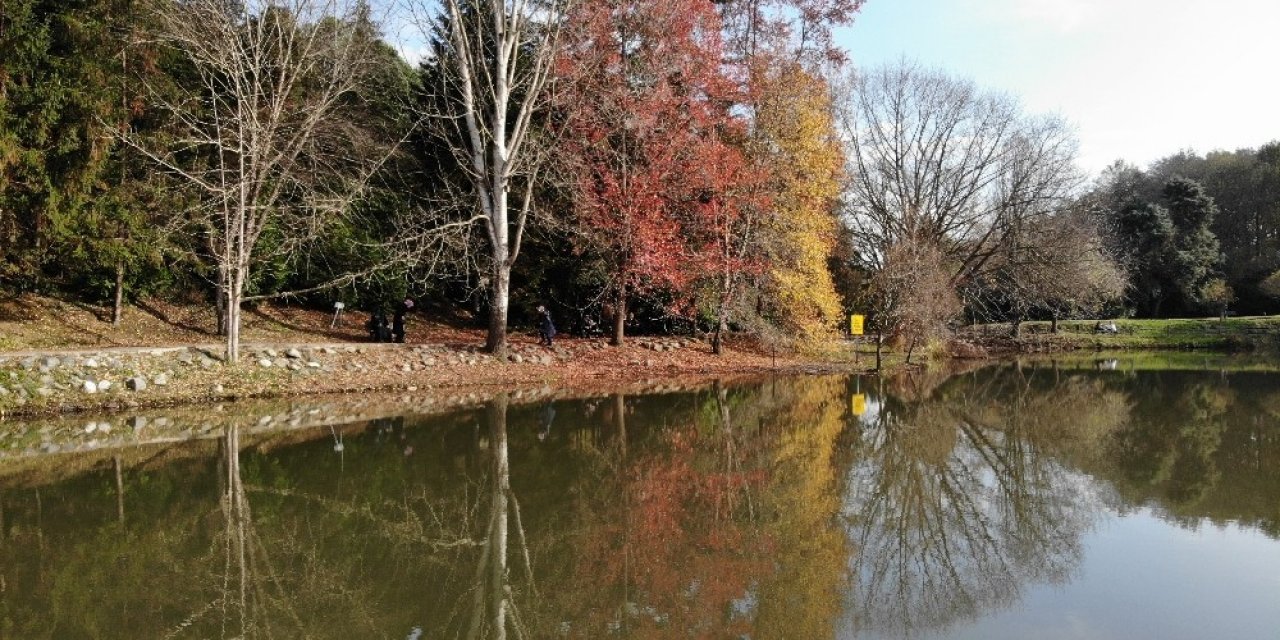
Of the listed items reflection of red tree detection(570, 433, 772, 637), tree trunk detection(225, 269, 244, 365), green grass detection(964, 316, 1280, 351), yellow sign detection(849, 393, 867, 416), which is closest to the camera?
reflection of red tree detection(570, 433, 772, 637)

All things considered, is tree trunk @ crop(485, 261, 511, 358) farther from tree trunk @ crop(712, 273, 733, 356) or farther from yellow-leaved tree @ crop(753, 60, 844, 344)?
yellow-leaved tree @ crop(753, 60, 844, 344)

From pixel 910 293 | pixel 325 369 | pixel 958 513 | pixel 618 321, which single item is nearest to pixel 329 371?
pixel 325 369

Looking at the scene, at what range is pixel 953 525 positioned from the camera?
7602 millimetres

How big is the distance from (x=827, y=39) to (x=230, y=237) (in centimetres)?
1852

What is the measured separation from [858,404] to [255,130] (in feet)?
43.8

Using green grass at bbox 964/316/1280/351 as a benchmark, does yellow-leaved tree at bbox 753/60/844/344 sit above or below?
above

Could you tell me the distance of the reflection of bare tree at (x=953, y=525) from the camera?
227 inches

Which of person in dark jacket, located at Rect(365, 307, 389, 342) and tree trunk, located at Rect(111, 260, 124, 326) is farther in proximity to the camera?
person in dark jacket, located at Rect(365, 307, 389, 342)

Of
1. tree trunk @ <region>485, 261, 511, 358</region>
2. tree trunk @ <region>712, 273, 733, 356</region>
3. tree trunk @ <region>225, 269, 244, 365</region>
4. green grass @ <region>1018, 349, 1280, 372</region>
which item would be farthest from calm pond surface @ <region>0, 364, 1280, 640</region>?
green grass @ <region>1018, 349, 1280, 372</region>

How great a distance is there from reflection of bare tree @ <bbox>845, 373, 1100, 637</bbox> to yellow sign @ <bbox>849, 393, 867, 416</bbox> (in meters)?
2.65

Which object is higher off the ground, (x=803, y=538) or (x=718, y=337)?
(x=718, y=337)

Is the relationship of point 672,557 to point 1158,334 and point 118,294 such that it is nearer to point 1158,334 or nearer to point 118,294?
point 118,294

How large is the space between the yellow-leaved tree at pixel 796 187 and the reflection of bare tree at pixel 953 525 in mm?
11654

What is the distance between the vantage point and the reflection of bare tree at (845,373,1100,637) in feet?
18.9
